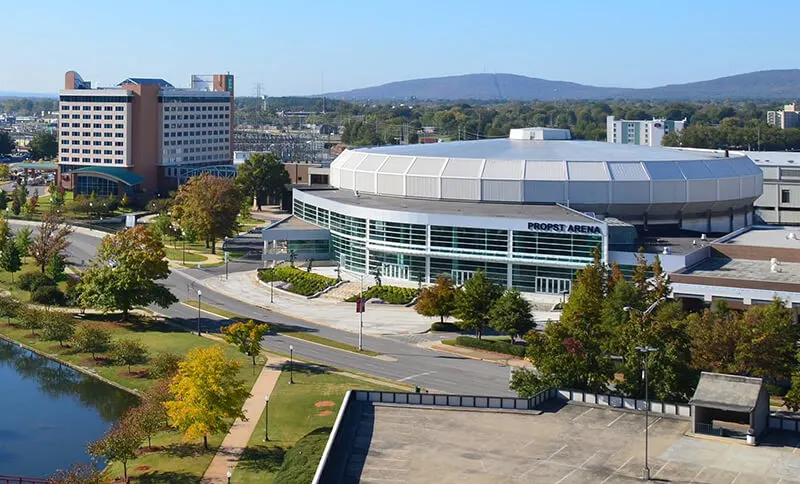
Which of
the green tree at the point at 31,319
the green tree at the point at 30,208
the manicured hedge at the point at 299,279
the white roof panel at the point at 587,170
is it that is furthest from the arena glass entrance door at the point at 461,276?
the green tree at the point at 30,208

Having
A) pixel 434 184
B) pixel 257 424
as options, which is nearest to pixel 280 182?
pixel 434 184

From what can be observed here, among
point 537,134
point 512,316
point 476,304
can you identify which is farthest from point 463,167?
point 512,316

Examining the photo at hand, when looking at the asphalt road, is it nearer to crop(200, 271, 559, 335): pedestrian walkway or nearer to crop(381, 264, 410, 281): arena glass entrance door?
crop(200, 271, 559, 335): pedestrian walkway

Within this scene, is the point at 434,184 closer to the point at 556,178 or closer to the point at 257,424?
the point at 556,178

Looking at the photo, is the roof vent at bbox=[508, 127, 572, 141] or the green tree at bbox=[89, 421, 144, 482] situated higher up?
the roof vent at bbox=[508, 127, 572, 141]

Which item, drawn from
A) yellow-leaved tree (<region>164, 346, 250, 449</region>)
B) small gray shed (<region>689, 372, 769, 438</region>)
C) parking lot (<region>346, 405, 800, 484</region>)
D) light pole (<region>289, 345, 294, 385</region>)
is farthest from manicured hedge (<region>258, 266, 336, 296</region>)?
small gray shed (<region>689, 372, 769, 438</region>)
